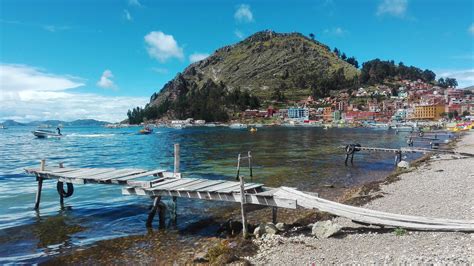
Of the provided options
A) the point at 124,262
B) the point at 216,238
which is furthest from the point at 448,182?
the point at 124,262

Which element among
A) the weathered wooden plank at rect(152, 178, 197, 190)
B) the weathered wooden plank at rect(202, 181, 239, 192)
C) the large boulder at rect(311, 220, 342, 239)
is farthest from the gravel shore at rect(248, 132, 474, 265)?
the weathered wooden plank at rect(152, 178, 197, 190)

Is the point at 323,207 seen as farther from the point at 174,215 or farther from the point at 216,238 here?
the point at 174,215

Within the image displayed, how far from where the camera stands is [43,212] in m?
21.1

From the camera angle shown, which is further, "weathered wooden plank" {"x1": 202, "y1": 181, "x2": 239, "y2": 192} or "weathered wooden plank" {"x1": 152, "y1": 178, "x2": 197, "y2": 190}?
"weathered wooden plank" {"x1": 152, "y1": 178, "x2": 197, "y2": 190}

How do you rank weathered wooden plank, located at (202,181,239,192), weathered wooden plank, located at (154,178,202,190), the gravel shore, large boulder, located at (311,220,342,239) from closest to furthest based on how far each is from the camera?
the gravel shore < large boulder, located at (311,220,342,239) < weathered wooden plank, located at (202,181,239,192) < weathered wooden plank, located at (154,178,202,190)

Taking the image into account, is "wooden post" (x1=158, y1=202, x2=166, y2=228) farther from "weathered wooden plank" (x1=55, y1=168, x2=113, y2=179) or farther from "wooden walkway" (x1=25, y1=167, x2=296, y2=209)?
"weathered wooden plank" (x1=55, y1=168, x2=113, y2=179)

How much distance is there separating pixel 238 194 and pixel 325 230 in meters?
4.16

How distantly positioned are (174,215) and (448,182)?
16.4 m

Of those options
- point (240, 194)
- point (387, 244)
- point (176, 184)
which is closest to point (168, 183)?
point (176, 184)

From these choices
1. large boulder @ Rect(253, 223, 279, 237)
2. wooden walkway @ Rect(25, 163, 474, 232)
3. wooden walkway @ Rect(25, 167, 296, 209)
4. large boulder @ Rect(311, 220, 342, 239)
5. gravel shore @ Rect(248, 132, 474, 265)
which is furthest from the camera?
wooden walkway @ Rect(25, 167, 296, 209)

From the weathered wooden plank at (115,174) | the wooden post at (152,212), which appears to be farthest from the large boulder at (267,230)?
the weathered wooden plank at (115,174)

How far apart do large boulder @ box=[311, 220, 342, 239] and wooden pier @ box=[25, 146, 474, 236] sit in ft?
1.87

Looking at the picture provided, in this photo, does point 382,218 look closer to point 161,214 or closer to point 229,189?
point 229,189

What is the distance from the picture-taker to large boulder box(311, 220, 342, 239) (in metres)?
12.3
